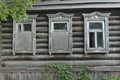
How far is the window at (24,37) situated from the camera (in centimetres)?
1260

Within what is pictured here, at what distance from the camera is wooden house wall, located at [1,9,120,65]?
1216cm

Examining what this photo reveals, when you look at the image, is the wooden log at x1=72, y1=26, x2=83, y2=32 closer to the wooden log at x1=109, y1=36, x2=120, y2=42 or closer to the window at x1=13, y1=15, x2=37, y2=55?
the wooden log at x1=109, y1=36, x2=120, y2=42

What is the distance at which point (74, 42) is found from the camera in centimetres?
1237

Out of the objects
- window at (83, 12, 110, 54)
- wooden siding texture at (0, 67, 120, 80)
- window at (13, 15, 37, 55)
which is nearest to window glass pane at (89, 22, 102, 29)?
window at (83, 12, 110, 54)

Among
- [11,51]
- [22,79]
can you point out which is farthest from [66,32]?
[22,79]

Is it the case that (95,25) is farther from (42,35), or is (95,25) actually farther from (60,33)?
(42,35)

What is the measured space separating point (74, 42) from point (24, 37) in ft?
6.84

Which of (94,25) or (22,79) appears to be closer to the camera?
(22,79)

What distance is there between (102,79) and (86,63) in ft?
8.74

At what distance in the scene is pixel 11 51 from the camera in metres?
12.7

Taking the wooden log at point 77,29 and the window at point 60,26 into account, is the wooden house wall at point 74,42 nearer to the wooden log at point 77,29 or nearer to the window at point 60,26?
the wooden log at point 77,29

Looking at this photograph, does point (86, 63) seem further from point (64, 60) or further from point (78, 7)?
point (78, 7)

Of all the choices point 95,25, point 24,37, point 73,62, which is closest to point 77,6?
point 95,25

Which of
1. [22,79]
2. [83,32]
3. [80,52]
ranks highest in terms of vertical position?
[83,32]
